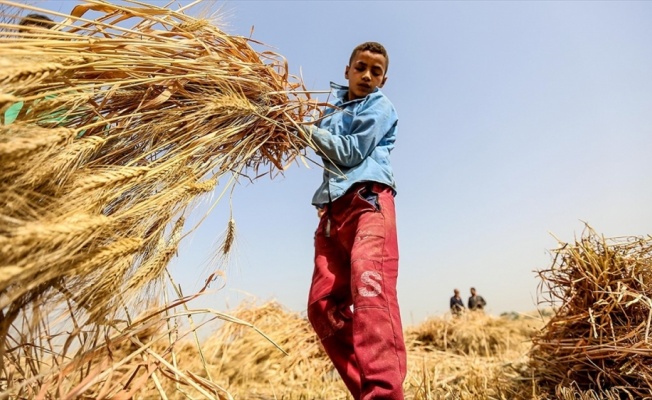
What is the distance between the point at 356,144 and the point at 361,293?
62 centimetres

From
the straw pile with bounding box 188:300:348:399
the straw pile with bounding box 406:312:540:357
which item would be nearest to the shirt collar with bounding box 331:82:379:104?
the straw pile with bounding box 188:300:348:399

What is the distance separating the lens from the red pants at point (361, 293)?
1770 mm

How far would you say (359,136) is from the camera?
2.11 m

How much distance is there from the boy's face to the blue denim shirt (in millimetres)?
91

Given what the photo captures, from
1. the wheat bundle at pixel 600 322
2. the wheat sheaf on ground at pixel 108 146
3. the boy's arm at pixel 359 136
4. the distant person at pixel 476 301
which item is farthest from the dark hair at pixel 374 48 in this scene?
the distant person at pixel 476 301

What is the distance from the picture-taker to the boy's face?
2.38 m

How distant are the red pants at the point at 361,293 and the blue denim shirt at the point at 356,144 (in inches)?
2.2

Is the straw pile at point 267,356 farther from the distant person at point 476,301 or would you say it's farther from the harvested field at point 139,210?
the distant person at point 476,301

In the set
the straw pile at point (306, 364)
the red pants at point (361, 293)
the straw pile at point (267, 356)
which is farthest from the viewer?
the straw pile at point (267, 356)

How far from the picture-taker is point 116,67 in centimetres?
144

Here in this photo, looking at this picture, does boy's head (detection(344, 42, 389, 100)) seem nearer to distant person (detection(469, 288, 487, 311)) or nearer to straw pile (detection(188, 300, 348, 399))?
straw pile (detection(188, 300, 348, 399))

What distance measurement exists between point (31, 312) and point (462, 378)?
2.38 meters

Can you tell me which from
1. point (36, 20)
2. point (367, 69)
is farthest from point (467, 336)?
point (36, 20)

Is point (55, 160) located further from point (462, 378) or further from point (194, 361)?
point (194, 361)
